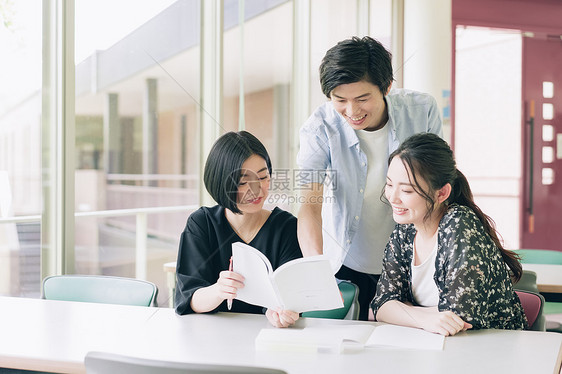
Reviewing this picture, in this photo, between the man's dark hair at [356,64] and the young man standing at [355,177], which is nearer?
the man's dark hair at [356,64]

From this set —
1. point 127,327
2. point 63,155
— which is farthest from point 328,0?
point 127,327

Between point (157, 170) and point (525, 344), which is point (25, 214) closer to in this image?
point (157, 170)

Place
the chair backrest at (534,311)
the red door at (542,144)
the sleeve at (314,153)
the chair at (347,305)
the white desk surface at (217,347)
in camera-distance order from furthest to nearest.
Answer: the red door at (542,144) → the sleeve at (314,153) → the chair at (347,305) → the chair backrest at (534,311) → the white desk surface at (217,347)

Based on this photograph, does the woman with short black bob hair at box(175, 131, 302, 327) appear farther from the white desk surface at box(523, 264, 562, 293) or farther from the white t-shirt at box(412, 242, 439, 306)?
the white desk surface at box(523, 264, 562, 293)

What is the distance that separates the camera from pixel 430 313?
142cm

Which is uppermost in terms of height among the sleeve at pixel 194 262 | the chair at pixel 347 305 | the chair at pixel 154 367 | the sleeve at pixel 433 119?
the sleeve at pixel 433 119

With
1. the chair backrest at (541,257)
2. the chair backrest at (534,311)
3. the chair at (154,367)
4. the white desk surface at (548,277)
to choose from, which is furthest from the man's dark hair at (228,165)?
the chair backrest at (541,257)

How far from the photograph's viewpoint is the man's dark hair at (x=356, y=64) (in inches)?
62.9

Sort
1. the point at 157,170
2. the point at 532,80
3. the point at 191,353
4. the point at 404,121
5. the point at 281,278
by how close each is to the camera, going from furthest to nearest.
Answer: the point at 532,80
the point at 157,170
the point at 404,121
the point at 281,278
the point at 191,353

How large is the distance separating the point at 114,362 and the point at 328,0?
3705 millimetres

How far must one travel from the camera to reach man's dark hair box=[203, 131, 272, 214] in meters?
1.65

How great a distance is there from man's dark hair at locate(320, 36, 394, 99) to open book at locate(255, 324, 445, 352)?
2.24 ft

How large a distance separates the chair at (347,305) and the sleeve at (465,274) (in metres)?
0.36

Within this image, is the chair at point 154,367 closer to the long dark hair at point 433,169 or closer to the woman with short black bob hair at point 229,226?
the woman with short black bob hair at point 229,226
